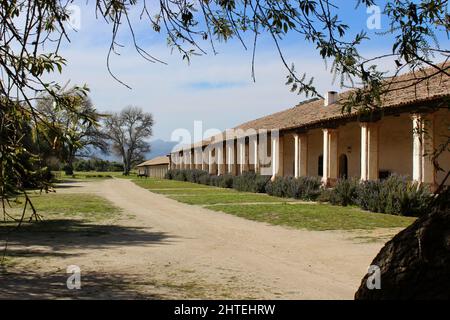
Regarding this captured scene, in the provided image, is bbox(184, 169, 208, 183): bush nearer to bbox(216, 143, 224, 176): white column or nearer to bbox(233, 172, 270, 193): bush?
bbox(216, 143, 224, 176): white column

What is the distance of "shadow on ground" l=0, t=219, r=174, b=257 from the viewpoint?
29.5ft

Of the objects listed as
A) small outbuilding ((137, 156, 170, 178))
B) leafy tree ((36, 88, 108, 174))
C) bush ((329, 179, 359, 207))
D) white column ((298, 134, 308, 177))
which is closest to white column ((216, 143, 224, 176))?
white column ((298, 134, 308, 177))

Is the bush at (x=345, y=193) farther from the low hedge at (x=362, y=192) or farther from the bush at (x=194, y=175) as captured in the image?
the bush at (x=194, y=175)

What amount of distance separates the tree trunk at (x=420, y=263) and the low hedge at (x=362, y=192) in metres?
7.42

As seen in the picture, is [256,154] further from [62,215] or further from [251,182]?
[62,215]

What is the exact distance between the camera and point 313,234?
37.0 feet

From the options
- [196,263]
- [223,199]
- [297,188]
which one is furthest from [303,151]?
[196,263]

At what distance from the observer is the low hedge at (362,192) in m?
15.6

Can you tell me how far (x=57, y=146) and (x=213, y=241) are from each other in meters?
6.53

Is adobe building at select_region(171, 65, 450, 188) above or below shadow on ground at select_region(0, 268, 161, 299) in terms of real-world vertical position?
above

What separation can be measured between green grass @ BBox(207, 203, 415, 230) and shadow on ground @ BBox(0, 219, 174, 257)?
4065mm
